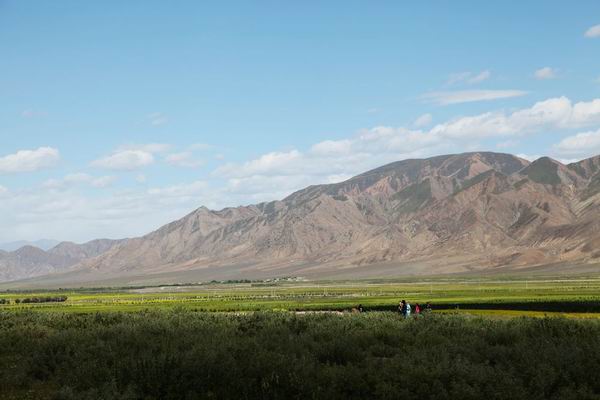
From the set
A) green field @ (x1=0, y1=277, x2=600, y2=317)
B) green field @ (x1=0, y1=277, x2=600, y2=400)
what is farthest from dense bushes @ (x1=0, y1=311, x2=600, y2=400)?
green field @ (x1=0, y1=277, x2=600, y2=317)

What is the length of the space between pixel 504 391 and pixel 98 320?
23763mm

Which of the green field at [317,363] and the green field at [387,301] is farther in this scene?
the green field at [387,301]

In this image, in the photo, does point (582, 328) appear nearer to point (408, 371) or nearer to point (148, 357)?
point (408, 371)

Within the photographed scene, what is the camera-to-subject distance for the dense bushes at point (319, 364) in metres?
17.0

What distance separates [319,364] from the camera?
1950 cm

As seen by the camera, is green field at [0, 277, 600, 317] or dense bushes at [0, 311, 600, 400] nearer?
dense bushes at [0, 311, 600, 400]

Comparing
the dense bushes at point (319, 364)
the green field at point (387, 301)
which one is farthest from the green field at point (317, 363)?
the green field at point (387, 301)

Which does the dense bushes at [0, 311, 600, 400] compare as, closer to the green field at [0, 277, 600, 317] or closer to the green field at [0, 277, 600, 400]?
the green field at [0, 277, 600, 400]

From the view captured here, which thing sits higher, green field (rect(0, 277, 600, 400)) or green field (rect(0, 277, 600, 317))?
→ green field (rect(0, 277, 600, 400))

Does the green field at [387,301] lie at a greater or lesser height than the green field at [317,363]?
lesser

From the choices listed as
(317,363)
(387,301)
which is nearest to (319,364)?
(317,363)

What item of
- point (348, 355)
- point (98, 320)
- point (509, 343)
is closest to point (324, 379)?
point (348, 355)

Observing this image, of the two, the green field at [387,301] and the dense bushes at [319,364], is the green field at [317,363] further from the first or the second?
the green field at [387,301]

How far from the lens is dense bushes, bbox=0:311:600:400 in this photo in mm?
17047
